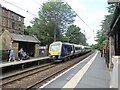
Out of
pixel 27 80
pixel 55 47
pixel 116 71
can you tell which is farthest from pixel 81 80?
pixel 55 47

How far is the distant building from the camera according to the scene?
68262mm

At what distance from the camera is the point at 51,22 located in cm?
7500

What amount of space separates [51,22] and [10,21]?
10058mm

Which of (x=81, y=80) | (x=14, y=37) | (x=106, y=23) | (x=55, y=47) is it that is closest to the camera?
(x=81, y=80)

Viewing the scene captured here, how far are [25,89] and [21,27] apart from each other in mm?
68052

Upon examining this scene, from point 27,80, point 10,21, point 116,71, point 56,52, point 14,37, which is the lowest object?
point 27,80

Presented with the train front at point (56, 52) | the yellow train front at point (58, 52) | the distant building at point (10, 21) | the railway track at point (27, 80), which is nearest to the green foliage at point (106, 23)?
the yellow train front at point (58, 52)

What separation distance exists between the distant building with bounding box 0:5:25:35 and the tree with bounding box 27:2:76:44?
3.94 m

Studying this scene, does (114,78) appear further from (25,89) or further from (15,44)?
(15,44)

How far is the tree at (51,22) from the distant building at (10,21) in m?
3.94

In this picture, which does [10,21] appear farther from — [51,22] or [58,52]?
[58,52]

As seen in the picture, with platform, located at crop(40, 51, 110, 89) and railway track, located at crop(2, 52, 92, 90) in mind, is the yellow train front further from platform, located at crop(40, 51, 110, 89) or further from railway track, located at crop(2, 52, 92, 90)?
platform, located at crop(40, 51, 110, 89)

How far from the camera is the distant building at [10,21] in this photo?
68262 millimetres

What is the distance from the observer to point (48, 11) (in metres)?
77.7
